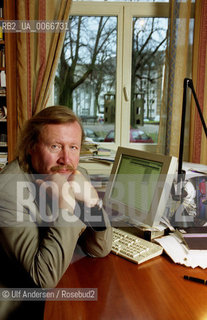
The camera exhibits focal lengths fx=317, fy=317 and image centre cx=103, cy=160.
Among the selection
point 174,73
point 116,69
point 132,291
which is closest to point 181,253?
point 132,291

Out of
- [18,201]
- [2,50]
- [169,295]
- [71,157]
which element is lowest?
[169,295]

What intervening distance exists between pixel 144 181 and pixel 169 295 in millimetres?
488

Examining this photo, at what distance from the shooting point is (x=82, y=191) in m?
1.06

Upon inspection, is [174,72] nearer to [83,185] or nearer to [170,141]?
[170,141]

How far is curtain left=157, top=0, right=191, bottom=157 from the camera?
9.42 ft

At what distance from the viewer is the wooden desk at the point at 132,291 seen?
84 centimetres

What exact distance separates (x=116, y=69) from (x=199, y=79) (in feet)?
2.61

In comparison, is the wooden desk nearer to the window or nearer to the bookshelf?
the bookshelf

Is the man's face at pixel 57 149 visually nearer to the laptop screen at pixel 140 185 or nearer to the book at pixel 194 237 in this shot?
the laptop screen at pixel 140 185

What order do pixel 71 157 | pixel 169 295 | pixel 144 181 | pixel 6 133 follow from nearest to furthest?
pixel 169 295, pixel 71 157, pixel 144 181, pixel 6 133

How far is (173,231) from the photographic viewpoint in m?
1.34

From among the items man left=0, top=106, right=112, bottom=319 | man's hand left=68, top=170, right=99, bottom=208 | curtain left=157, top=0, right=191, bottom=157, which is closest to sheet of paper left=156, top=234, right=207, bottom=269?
man left=0, top=106, right=112, bottom=319

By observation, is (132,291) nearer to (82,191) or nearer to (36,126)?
(82,191)

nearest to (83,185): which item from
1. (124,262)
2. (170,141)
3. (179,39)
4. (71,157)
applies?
(71,157)
